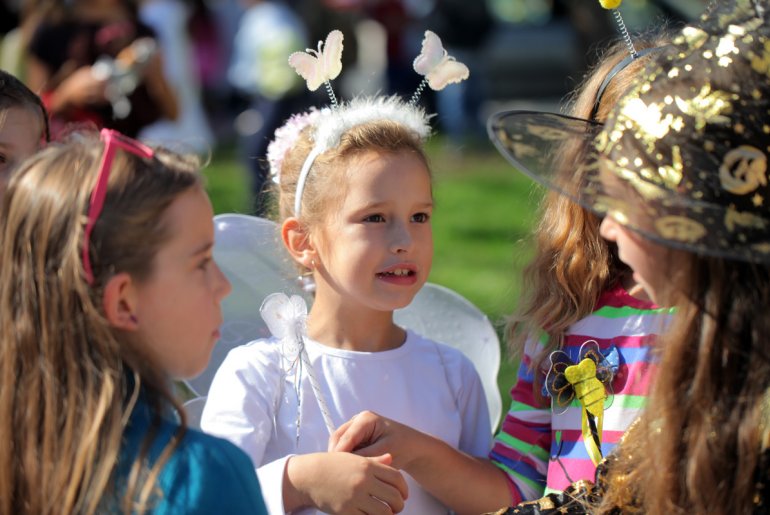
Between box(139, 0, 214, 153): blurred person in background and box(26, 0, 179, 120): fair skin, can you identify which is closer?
box(26, 0, 179, 120): fair skin

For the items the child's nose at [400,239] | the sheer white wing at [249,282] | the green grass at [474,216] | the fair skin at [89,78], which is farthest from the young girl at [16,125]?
the fair skin at [89,78]

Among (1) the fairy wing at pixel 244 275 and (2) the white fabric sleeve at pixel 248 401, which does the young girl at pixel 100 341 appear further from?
(1) the fairy wing at pixel 244 275

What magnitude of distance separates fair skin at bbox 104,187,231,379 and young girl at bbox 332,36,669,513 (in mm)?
533

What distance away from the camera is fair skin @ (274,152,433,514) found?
2.55m

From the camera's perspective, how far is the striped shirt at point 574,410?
2377 mm

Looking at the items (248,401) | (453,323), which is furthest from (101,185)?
(453,323)

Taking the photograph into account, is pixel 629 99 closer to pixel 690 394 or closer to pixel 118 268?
pixel 690 394

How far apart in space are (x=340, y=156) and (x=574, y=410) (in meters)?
0.76

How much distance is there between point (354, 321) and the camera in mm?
2639

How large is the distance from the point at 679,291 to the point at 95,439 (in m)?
0.99

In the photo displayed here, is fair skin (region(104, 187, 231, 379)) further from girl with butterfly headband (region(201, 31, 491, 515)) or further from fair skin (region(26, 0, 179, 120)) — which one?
fair skin (region(26, 0, 179, 120))

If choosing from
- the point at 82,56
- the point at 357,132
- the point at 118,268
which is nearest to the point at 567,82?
the point at 82,56

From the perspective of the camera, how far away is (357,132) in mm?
2611

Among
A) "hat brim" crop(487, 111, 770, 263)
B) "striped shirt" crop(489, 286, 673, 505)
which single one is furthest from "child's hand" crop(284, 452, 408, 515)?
"hat brim" crop(487, 111, 770, 263)
